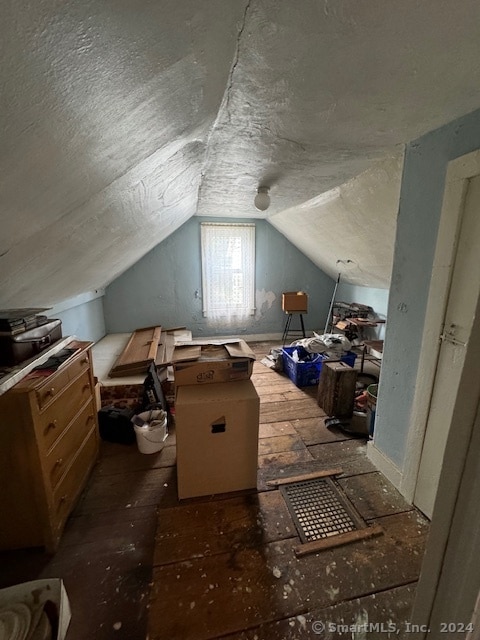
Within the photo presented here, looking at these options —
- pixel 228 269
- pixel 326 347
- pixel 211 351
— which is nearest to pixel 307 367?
pixel 326 347

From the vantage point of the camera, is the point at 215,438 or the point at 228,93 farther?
the point at 215,438

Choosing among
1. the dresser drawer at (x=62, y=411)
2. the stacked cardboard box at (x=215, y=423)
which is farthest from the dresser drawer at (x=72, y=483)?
the stacked cardboard box at (x=215, y=423)

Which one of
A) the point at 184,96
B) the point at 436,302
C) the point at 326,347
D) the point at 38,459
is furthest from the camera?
the point at 326,347

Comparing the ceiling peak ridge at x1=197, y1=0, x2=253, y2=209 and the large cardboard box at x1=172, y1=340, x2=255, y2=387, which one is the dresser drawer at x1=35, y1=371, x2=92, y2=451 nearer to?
the large cardboard box at x1=172, y1=340, x2=255, y2=387

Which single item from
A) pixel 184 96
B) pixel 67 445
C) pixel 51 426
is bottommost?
pixel 67 445

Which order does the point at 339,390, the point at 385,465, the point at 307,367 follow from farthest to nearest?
the point at 307,367 < the point at 339,390 < the point at 385,465

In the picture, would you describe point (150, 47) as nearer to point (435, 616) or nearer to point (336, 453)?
point (435, 616)

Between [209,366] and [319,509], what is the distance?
1.00 metres

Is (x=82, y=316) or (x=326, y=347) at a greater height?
(x=82, y=316)

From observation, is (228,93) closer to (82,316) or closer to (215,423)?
(215,423)

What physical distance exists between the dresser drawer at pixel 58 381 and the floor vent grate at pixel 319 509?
4.48 ft

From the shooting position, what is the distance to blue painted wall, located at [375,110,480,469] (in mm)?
1248

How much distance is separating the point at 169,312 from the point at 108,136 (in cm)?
346

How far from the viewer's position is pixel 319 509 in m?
1.49
